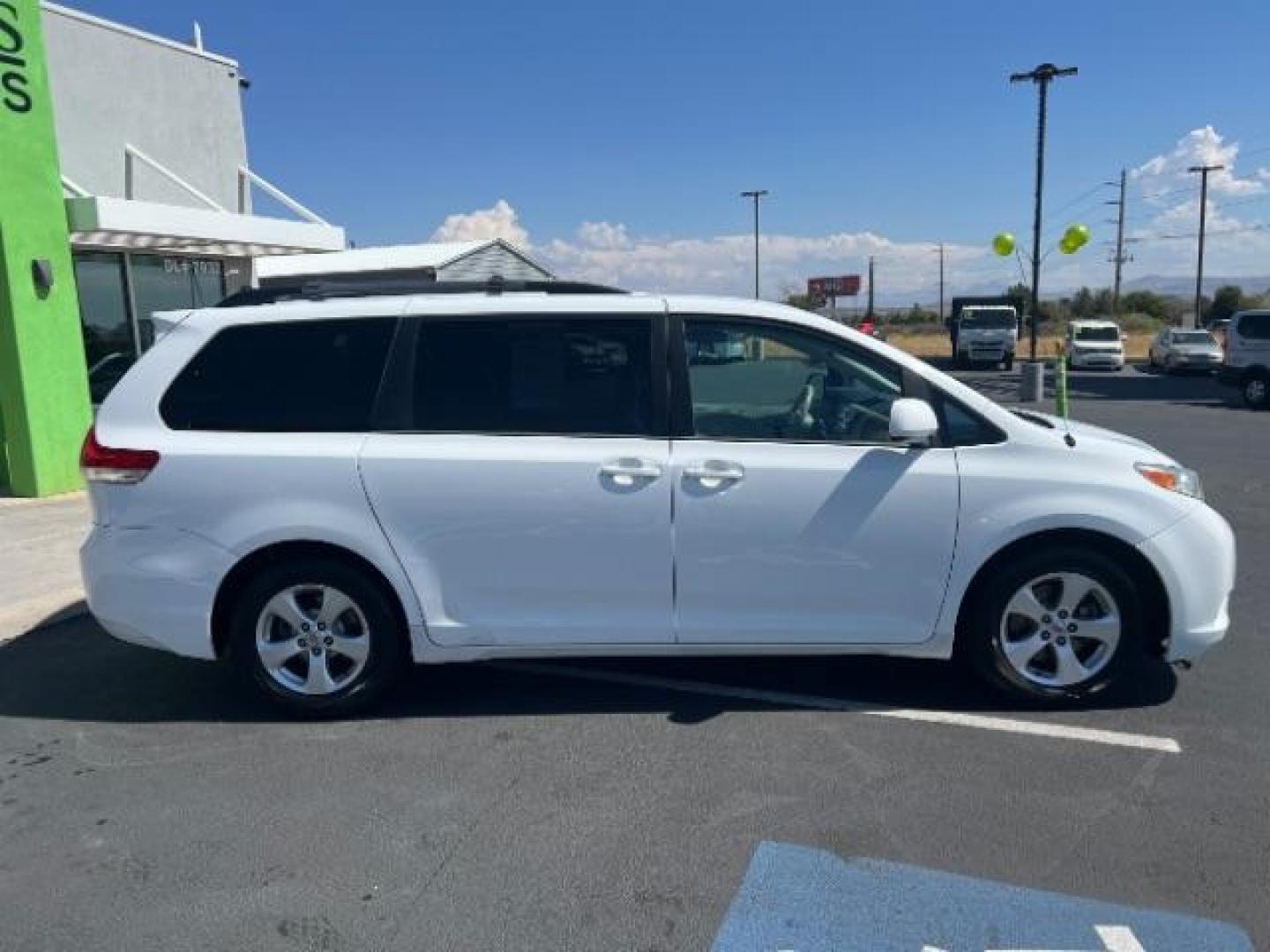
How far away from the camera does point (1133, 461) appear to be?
4121 millimetres

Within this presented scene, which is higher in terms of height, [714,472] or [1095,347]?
[714,472]

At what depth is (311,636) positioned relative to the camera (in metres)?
4.21

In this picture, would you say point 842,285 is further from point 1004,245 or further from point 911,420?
point 911,420

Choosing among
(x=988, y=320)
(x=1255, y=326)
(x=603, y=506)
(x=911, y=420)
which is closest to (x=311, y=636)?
(x=603, y=506)

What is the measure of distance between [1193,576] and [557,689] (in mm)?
2737

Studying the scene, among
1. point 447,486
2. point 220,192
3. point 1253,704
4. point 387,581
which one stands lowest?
point 1253,704

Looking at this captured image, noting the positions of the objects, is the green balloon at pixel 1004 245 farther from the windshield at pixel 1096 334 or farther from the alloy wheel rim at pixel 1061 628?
the alloy wheel rim at pixel 1061 628

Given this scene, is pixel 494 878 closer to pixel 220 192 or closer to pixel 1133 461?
pixel 1133 461

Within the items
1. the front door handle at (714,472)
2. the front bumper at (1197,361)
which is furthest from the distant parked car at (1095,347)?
the front door handle at (714,472)

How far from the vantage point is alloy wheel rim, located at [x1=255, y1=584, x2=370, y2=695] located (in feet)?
13.8

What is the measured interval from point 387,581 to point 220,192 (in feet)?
40.3

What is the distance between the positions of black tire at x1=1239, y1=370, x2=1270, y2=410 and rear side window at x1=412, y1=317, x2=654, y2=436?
2003cm

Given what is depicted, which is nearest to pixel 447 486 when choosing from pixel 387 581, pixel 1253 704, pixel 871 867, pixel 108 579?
pixel 387 581

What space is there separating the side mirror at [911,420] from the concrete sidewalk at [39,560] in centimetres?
485
